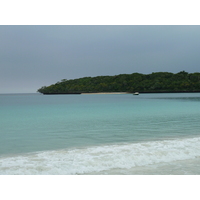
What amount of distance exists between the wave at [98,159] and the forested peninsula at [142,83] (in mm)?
115520

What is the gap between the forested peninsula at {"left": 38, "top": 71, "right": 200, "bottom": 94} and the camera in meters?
119

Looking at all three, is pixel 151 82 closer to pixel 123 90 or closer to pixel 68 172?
pixel 123 90

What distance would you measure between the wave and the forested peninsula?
116m

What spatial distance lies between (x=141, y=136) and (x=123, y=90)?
382 ft

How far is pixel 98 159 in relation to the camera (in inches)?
215

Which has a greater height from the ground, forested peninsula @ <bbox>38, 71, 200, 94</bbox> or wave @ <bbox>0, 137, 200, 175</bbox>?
forested peninsula @ <bbox>38, 71, 200, 94</bbox>

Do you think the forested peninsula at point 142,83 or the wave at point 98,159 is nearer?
the wave at point 98,159

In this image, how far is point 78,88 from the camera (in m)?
138

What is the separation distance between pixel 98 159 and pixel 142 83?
119 meters

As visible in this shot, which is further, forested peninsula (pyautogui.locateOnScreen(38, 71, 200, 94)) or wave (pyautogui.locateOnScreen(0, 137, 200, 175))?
forested peninsula (pyautogui.locateOnScreen(38, 71, 200, 94))

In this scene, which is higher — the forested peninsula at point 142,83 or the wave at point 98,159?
the forested peninsula at point 142,83

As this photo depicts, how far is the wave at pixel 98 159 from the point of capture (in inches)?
193

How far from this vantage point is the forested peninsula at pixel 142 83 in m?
119
